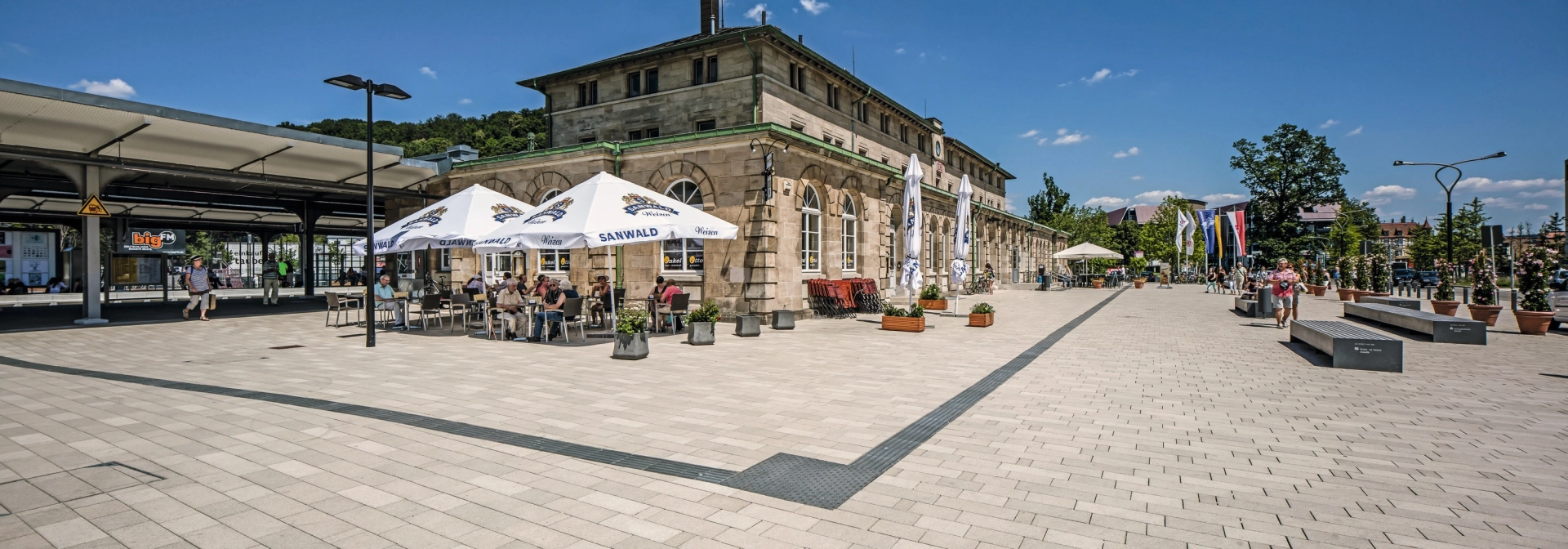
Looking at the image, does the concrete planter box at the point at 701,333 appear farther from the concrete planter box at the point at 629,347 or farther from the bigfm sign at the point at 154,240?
the bigfm sign at the point at 154,240

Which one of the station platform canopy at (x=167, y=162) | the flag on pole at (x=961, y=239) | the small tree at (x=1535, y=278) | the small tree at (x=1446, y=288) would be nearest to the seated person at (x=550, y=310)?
the station platform canopy at (x=167, y=162)

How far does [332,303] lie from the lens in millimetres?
14953

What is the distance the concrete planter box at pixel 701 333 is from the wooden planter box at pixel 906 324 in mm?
4073

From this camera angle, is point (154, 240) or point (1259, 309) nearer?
point (1259, 309)

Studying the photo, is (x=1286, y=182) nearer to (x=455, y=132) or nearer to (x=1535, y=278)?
(x=1535, y=278)

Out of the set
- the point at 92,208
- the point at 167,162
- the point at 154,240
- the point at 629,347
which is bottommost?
the point at 629,347

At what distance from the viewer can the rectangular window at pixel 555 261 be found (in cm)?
1874

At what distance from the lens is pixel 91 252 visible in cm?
1562

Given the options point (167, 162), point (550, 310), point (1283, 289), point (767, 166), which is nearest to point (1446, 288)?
point (1283, 289)

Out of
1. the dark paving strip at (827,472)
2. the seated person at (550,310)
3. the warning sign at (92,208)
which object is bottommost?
the dark paving strip at (827,472)

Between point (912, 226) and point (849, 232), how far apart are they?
11.8ft

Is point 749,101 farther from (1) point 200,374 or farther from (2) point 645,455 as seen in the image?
(2) point 645,455

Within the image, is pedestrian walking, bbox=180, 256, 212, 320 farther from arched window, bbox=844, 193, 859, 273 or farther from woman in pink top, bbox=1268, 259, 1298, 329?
woman in pink top, bbox=1268, 259, 1298, 329

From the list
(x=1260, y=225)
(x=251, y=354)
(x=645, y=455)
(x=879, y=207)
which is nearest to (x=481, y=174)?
(x=251, y=354)
